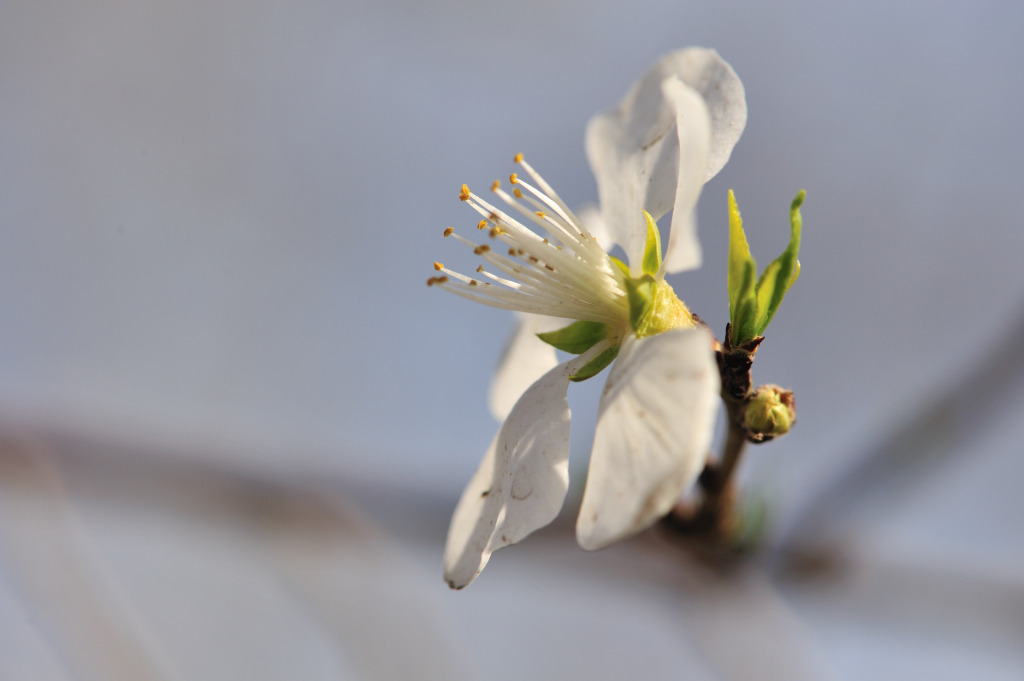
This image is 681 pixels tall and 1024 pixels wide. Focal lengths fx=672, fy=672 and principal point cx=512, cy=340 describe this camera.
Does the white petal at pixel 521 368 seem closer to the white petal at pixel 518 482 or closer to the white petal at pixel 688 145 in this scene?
the white petal at pixel 518 482

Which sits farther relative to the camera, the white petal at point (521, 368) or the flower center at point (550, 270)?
the white petal at point (521, 368)

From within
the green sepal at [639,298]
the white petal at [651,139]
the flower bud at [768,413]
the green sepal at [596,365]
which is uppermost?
the white petal at [651,139]

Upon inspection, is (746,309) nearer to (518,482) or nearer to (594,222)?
(518,482)

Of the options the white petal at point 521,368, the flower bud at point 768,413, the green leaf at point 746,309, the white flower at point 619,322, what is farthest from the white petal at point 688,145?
the white petal at point 521,368

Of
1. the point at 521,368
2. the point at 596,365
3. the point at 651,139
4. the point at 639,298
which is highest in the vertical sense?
the point at 651,139

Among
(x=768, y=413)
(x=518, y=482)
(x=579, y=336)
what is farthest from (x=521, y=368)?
(x=768, y=413)

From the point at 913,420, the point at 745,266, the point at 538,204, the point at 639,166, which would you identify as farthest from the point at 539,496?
the point at 913,420

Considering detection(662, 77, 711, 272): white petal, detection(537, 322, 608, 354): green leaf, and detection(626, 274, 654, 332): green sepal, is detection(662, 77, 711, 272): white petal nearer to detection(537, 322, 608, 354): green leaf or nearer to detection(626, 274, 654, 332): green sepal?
detection(626, 274, 654, 332): green sepal
